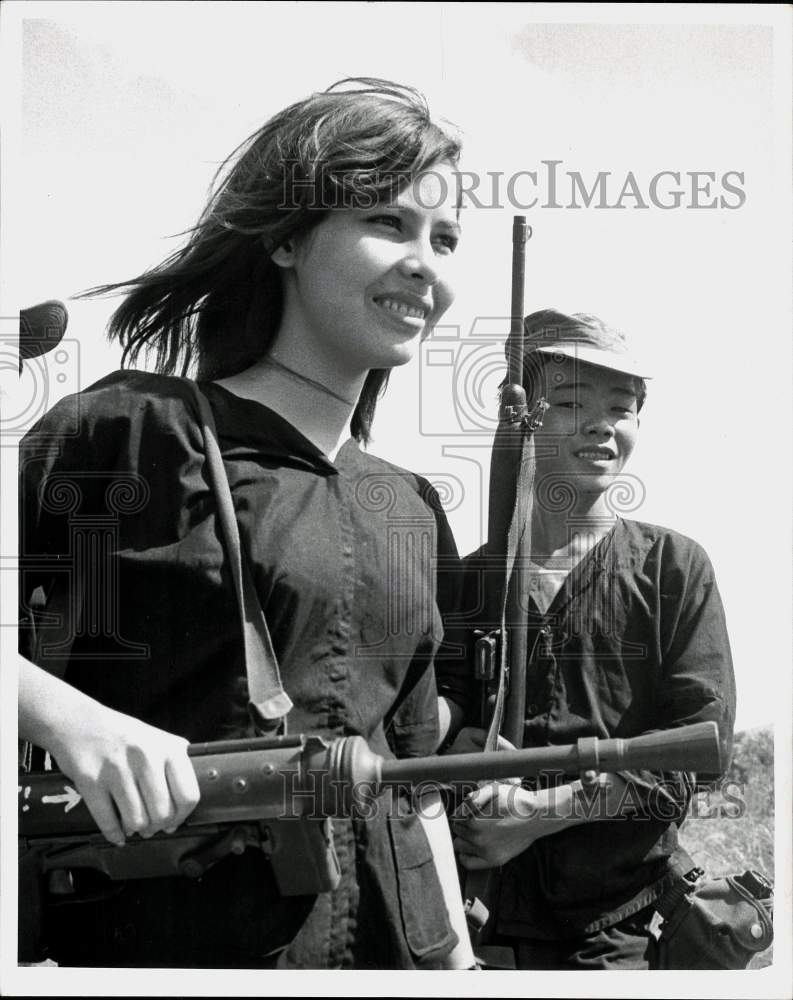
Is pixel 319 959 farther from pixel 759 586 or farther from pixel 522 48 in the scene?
pixel 522 48

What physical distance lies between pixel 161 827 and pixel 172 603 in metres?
0.57

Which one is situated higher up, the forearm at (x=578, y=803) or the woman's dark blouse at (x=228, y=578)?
the woman's dark blouse at (x=228, y=578)

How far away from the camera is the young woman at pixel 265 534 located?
12.8 ft

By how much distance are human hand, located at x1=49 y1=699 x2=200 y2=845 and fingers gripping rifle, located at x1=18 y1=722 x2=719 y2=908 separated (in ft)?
0.11

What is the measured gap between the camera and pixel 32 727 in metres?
3.97

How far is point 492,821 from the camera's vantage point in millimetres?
4078

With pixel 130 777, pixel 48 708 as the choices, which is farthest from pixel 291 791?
pixel 48 708

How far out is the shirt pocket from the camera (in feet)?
13.0

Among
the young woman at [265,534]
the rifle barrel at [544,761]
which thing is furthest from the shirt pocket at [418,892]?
the rifle barrel at [544,761]

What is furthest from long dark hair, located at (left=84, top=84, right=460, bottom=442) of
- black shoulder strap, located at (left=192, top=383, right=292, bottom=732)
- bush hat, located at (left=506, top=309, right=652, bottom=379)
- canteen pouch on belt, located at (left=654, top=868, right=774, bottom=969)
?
canteen pouch on belt, located at (left=654, top=868, right=774, bottom=969)

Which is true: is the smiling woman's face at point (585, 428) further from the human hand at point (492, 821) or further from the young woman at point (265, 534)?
the human hand at point (492, 821)

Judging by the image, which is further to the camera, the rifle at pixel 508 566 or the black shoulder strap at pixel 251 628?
the rifle at pixel 508 566

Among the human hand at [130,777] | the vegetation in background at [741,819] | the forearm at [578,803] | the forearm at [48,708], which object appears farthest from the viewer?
the vegetation in background at [741,819]

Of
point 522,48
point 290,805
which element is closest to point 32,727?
point 290,805
